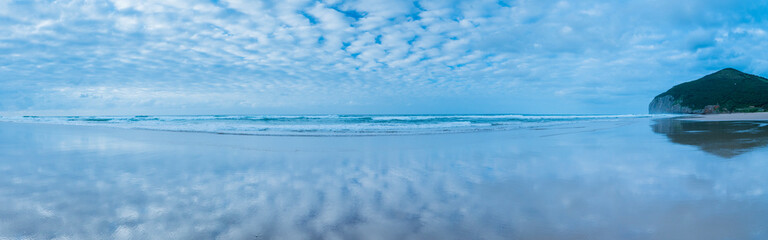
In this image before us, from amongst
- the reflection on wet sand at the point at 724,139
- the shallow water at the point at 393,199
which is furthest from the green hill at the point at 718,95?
the shallow water at the point at 393,199

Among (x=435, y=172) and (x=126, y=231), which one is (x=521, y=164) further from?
(x=126, y=231)

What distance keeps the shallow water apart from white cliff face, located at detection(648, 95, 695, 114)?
77986 millimetres

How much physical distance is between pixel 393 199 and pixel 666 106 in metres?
93.4

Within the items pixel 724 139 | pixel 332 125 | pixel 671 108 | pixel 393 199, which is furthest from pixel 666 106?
pixel 393 199

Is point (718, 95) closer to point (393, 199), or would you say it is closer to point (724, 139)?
point (724, 139)

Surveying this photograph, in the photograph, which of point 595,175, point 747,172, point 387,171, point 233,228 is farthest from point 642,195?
point 233,228

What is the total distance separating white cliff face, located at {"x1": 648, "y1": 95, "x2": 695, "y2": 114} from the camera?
212 ft

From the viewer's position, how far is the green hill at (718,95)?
5231cm

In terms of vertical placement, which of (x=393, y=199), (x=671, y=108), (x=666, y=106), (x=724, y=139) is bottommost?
Result: (x=393, y=199)

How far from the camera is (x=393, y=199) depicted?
11.6ft

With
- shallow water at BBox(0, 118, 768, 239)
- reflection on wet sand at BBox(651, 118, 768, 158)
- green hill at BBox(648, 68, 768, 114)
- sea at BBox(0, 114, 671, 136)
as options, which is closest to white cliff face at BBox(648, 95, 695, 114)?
green hill at BBox(648, 68, 768, 114)

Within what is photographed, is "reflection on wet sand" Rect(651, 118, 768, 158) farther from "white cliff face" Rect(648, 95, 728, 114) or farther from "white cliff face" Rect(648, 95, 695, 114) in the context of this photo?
"white cliff face" Rect(648, 95, 695, 114)

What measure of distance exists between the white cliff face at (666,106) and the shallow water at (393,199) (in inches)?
3070

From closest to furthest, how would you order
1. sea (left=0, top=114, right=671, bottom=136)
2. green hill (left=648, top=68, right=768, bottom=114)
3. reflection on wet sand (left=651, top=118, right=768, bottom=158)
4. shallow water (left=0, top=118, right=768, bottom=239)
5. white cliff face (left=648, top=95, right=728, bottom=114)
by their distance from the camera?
1. shallow water (left=0, top=118, right=768, bottom=239)
2. reflection on wet sand (left=651, top=118, right=768, bottom=158)
3. sea (left=0, top=114, right=671, bottom=136)
4. green hill (left=648, top=68, right=768, bottom=114)
5. white cliff face (left=648, top=95, right=728, bottom=114)
